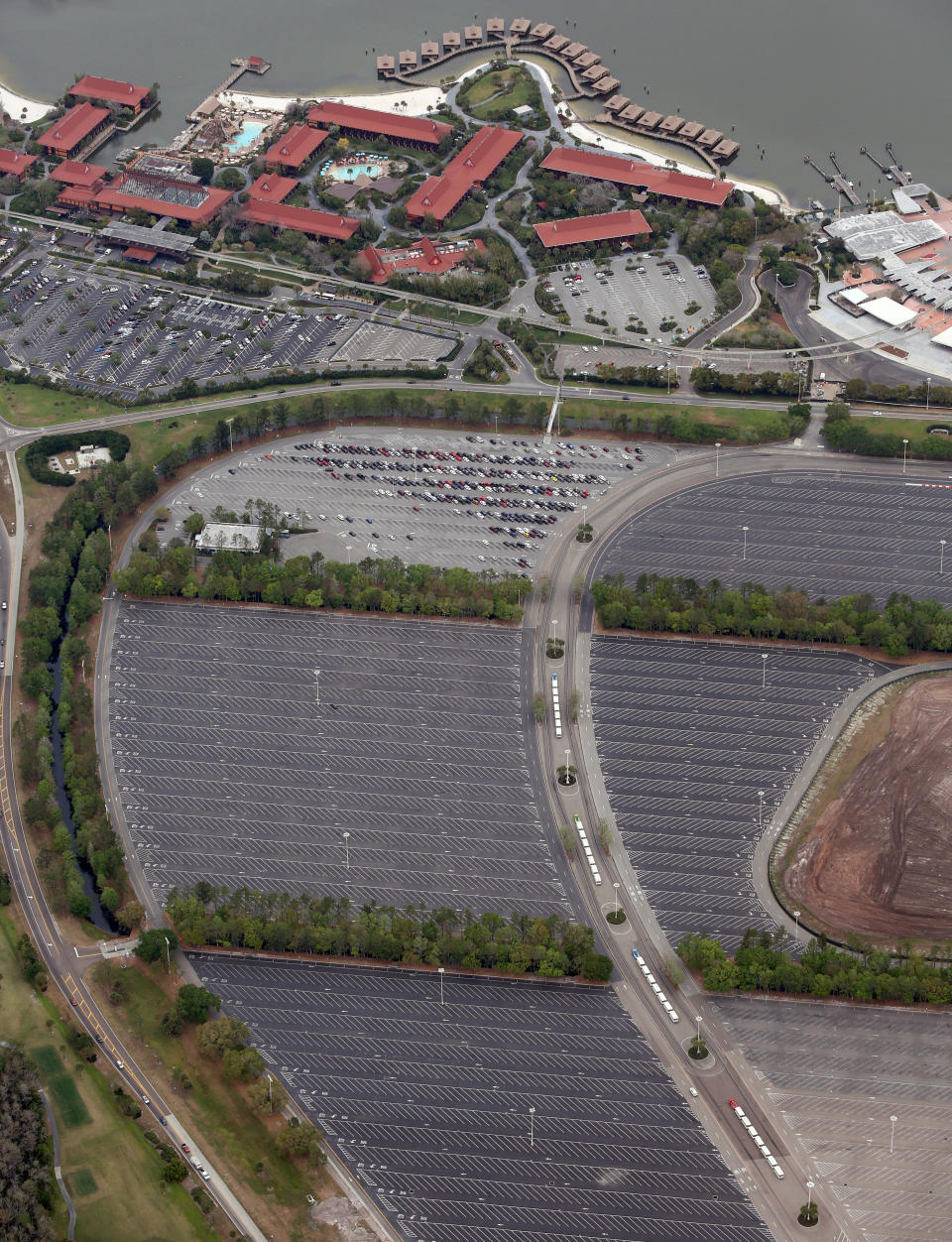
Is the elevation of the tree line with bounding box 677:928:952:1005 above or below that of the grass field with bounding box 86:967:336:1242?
above

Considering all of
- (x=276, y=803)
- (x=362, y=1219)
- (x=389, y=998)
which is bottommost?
(x=362, y=1219)

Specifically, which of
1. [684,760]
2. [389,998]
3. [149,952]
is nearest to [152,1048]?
[149,952]

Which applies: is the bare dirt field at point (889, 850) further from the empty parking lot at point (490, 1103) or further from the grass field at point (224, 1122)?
the grass field at point (224, 1122)

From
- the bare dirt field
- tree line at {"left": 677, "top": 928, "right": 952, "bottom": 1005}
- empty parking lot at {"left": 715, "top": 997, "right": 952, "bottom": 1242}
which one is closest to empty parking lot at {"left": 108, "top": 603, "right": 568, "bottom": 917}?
tree line at {"left": 677, "top": 928, "right": 952, "bottom": 1005}

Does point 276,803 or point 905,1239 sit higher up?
point 276,803

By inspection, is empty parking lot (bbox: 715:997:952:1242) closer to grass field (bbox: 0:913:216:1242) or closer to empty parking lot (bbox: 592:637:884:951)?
empty parking lot (bbox: 592:637:884:951)

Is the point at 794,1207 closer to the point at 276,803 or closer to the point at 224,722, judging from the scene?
the point at 276,803

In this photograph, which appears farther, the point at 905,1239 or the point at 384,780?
the point at 384,780

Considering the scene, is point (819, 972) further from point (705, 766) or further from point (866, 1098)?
point (705, 766)
